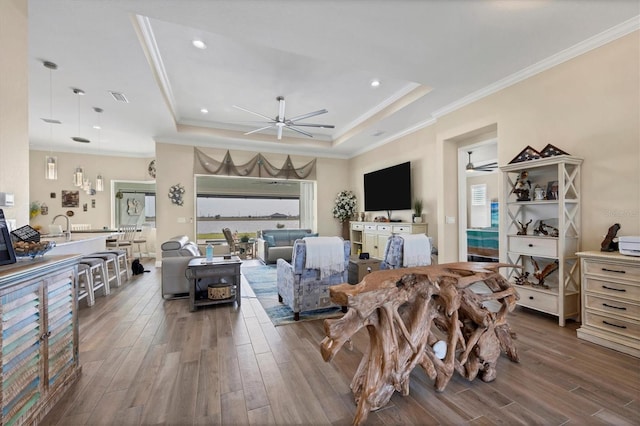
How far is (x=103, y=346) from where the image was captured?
259cm

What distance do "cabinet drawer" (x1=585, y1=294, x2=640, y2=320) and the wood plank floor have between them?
1.13 feet

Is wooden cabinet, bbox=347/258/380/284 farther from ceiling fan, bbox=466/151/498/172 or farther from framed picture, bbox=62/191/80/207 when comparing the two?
framed picture, bbox=62/191/80/207

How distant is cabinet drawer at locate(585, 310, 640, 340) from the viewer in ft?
7.82

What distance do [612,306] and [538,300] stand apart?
28.5 inches

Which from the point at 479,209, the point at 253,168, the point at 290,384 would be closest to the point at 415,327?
the point at 290,384

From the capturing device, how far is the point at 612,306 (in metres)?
2.51

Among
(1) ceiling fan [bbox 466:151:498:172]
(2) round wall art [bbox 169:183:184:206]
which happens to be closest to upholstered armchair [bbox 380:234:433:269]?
(1) ceiling fan [bbox 466:151:498:172]

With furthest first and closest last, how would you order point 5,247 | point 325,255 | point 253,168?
point 253,168 < point 325,255 < point 5,247

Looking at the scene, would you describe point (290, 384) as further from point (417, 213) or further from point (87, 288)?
point (417, 213)

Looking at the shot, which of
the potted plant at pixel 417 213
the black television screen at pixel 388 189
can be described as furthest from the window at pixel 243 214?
the potted plant at pixel 417 213

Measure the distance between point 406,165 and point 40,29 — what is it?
5793 mm

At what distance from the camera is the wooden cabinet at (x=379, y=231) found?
554cm

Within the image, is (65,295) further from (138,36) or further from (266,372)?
(138,36)

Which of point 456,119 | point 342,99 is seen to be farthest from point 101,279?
point 456,119
